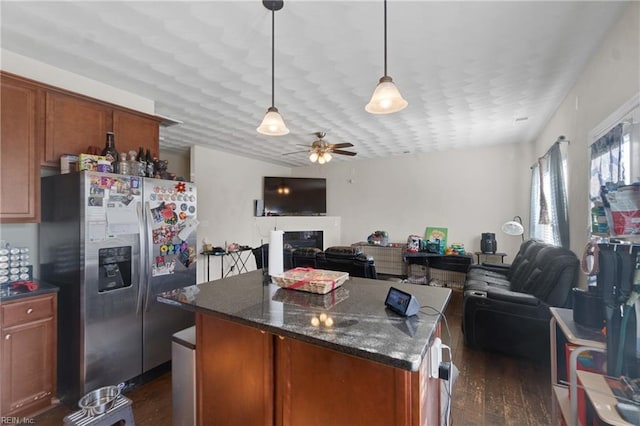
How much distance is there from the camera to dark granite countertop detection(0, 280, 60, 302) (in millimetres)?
1882

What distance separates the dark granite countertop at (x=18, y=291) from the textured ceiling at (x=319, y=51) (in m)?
1.75

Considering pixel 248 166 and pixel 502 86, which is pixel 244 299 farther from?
pixel 248 166

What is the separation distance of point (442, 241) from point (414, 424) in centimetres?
490

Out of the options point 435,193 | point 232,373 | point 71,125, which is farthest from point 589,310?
point 435,193

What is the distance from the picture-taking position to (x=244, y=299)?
153 cm

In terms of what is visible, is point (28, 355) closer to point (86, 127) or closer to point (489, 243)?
point (86, 127)

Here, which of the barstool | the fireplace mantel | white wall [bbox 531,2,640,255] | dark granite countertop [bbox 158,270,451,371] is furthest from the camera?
the fireplace mantel

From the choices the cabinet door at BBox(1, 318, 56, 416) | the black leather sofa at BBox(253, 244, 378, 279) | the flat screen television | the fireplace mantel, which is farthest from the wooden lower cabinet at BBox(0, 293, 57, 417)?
the flat screen television

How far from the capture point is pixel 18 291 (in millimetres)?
1979

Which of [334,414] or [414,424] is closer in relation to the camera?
[414,424]

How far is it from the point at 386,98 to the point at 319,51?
39.3 inches

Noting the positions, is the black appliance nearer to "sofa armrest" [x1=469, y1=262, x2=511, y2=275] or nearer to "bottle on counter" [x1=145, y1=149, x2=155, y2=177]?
"sofa armrest" [x1=469, y1=262, x2=511, y2=275]

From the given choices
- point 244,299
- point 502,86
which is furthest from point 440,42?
point 244,299

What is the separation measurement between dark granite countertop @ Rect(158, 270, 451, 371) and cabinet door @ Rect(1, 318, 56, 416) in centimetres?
128
